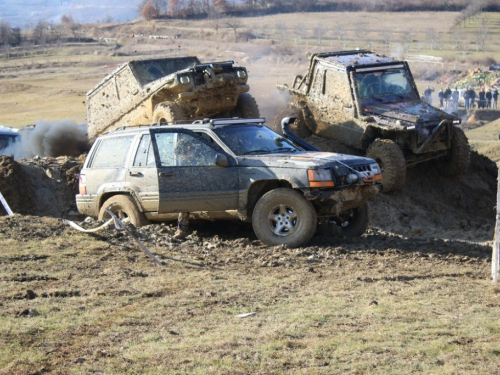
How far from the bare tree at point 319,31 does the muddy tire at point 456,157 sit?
153 ft

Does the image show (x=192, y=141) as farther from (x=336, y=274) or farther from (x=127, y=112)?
(x=127, y=112)

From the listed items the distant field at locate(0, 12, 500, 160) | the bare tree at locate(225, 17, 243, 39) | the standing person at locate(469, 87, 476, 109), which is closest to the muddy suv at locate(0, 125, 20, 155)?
the distant field at locate(0, 12, 500, 160)

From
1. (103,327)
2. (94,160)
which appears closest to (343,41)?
(94,160)

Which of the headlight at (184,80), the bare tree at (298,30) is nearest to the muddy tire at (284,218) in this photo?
the headlight at (184,80)

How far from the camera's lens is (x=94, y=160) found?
12258mm

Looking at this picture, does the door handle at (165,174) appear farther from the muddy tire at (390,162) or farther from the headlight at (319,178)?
the muddy tire at (390,162)

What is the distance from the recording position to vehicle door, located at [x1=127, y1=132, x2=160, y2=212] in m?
11.4

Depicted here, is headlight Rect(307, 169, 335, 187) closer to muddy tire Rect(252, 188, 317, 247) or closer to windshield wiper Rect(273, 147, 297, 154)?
muddy tire Rect(252, 188, 317, 247)

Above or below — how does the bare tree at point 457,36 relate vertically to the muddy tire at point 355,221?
above

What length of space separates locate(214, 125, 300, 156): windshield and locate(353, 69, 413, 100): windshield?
484 centimetres

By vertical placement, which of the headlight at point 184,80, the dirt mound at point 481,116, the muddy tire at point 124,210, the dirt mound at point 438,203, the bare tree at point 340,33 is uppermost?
the bare tree at point 340,33

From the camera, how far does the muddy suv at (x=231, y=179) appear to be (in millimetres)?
10664

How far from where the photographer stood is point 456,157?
16.0 m

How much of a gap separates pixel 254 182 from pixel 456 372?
5.18 meters
